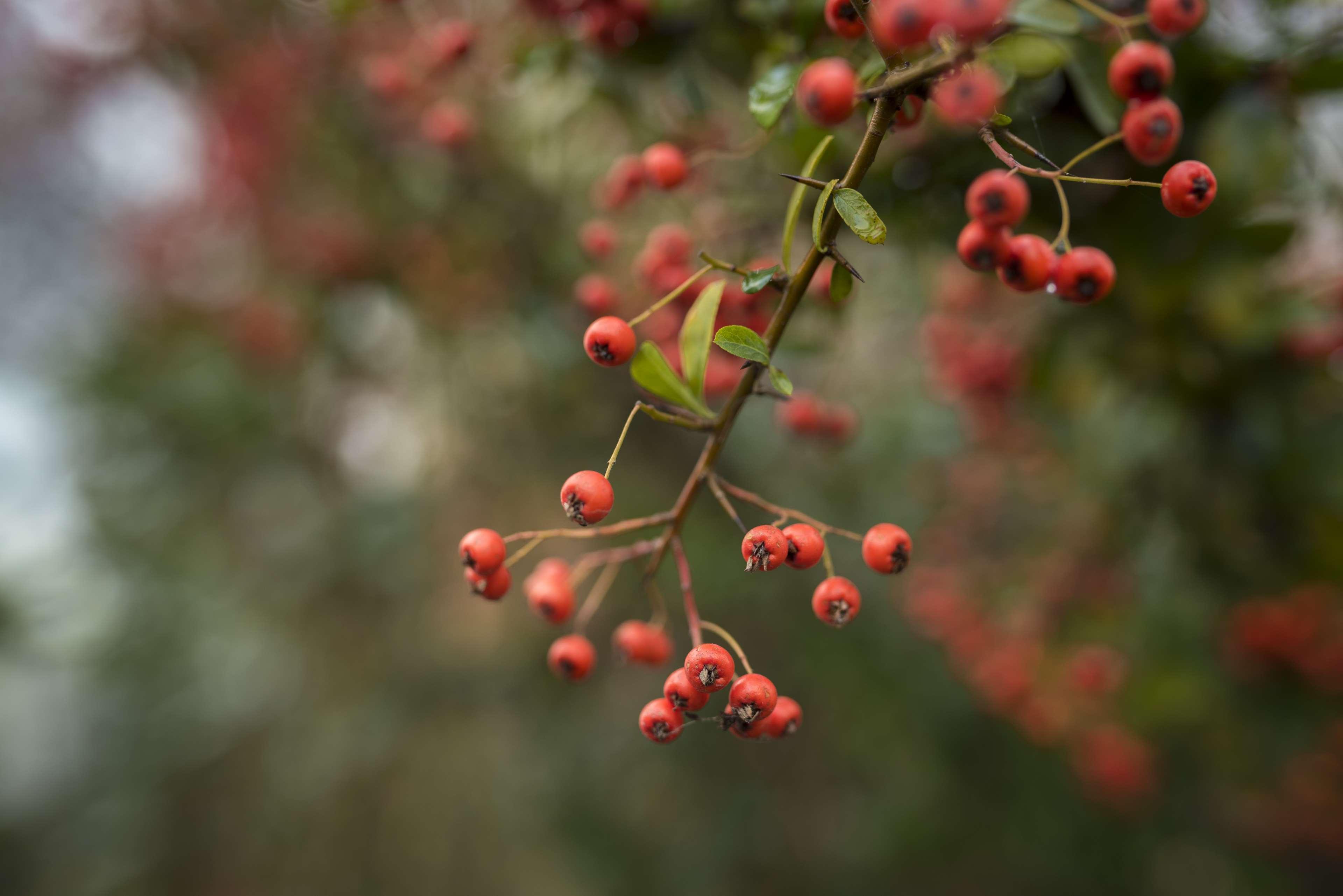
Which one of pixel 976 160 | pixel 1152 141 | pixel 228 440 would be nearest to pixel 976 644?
pixel 976 160

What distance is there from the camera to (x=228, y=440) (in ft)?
10.1

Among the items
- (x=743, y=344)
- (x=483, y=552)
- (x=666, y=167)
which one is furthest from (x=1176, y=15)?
(x=483, y=552)

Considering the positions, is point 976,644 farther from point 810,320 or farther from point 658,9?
point 658,9

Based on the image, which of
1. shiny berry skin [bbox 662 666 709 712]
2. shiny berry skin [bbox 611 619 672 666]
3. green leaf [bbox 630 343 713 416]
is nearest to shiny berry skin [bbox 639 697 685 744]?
shiny berry skin [bbox 662 666 709 712]

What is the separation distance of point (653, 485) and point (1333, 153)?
6.70ft

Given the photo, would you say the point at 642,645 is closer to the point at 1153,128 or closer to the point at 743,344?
the point at 743,344

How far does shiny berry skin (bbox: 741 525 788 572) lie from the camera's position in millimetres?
573

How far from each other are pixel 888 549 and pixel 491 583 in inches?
15.6

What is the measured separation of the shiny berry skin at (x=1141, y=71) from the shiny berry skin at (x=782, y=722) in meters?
0.61

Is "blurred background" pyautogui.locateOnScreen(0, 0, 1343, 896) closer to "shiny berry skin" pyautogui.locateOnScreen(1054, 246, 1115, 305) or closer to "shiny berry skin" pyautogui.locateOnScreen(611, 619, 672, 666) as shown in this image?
"shiny berry skin" pyautogui.locateOnScreen(1054, 246, 1115, 305)

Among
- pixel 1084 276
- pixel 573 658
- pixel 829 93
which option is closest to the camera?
pixel 829 93

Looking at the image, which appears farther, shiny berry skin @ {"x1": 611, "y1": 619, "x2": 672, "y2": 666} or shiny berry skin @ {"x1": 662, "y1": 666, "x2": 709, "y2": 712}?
shiny berry skin @ {"x1": 611, "y1": 619, "x2": 672, "y2": 666}

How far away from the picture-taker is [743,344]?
56 cm

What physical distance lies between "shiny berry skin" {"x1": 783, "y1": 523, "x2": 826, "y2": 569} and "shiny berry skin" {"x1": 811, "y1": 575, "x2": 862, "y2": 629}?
0.05m
